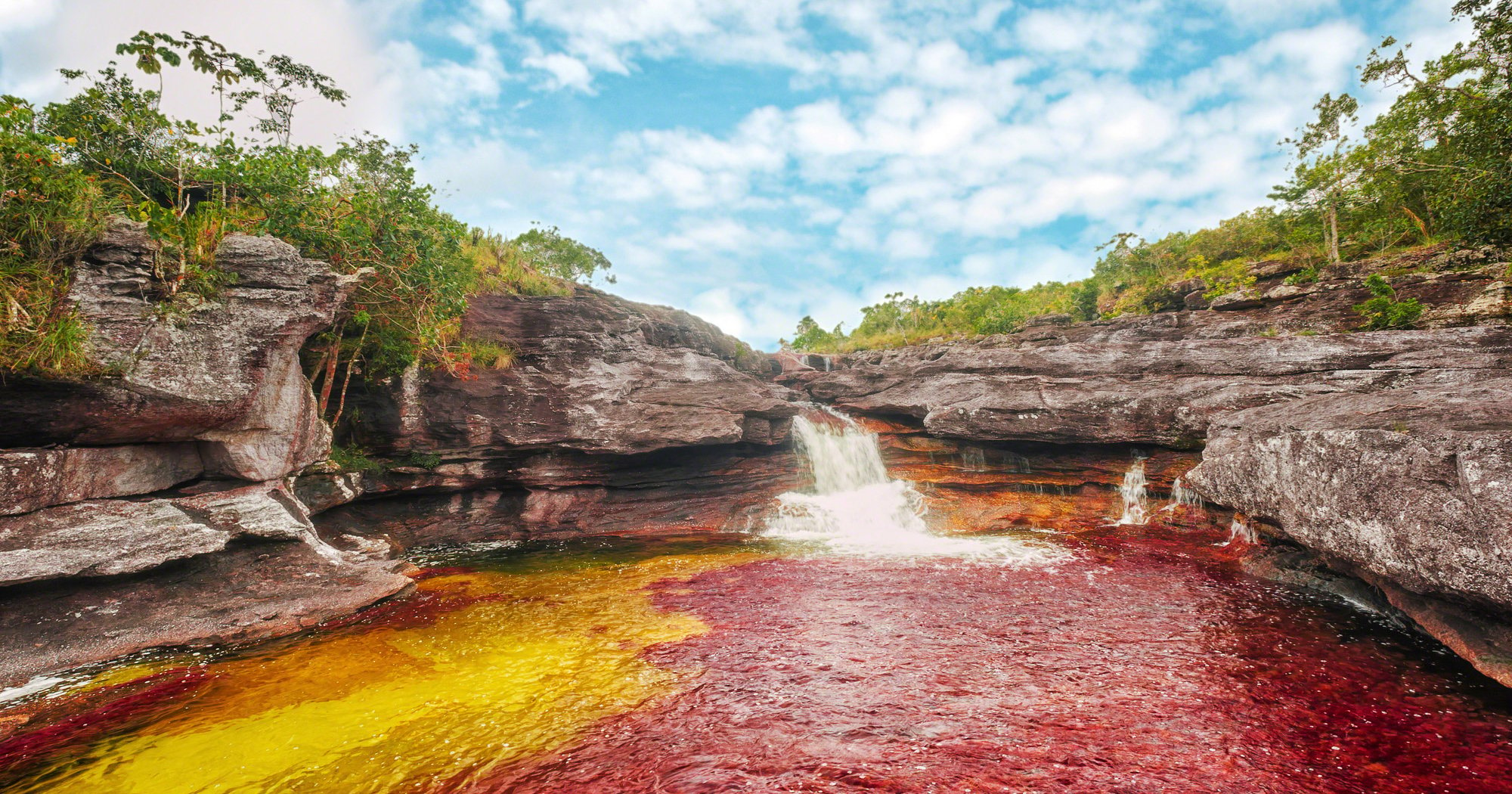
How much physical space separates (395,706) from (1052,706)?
6.82m

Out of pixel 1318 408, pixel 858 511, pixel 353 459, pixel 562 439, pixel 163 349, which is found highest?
pixel 163 349

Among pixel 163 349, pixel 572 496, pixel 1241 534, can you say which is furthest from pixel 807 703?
pixel 572 496

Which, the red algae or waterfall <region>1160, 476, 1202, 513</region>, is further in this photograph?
waterfall <region>1160, 476, 1202, 513</region>

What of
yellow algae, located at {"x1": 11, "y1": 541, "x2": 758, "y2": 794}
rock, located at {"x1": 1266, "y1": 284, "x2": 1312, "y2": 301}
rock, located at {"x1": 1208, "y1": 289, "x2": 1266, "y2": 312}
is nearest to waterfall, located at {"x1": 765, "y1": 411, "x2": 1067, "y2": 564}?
yellow algae, located at {"x1": 11, "y1": 541, "x2": 758, "y2": 794}

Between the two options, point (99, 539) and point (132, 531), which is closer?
point (99, 539)

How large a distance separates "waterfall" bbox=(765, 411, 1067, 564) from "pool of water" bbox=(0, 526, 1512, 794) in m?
3.81

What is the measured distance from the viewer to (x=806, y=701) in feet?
18.6

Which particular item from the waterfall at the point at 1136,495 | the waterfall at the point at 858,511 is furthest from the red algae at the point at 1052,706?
the waterfall at the point at 1136,495

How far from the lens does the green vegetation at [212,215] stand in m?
8.16

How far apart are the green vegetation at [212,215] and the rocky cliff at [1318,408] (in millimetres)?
15421

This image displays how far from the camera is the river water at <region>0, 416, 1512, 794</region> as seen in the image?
4363 millimetres

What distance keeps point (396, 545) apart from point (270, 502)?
13.6ft

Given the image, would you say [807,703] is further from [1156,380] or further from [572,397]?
[1156,380]

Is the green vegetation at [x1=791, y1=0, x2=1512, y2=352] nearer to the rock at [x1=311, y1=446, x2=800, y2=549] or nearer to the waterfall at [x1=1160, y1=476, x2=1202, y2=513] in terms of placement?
the waterfall at [x1=1160, y1=476, x2=1202, y2=513]
